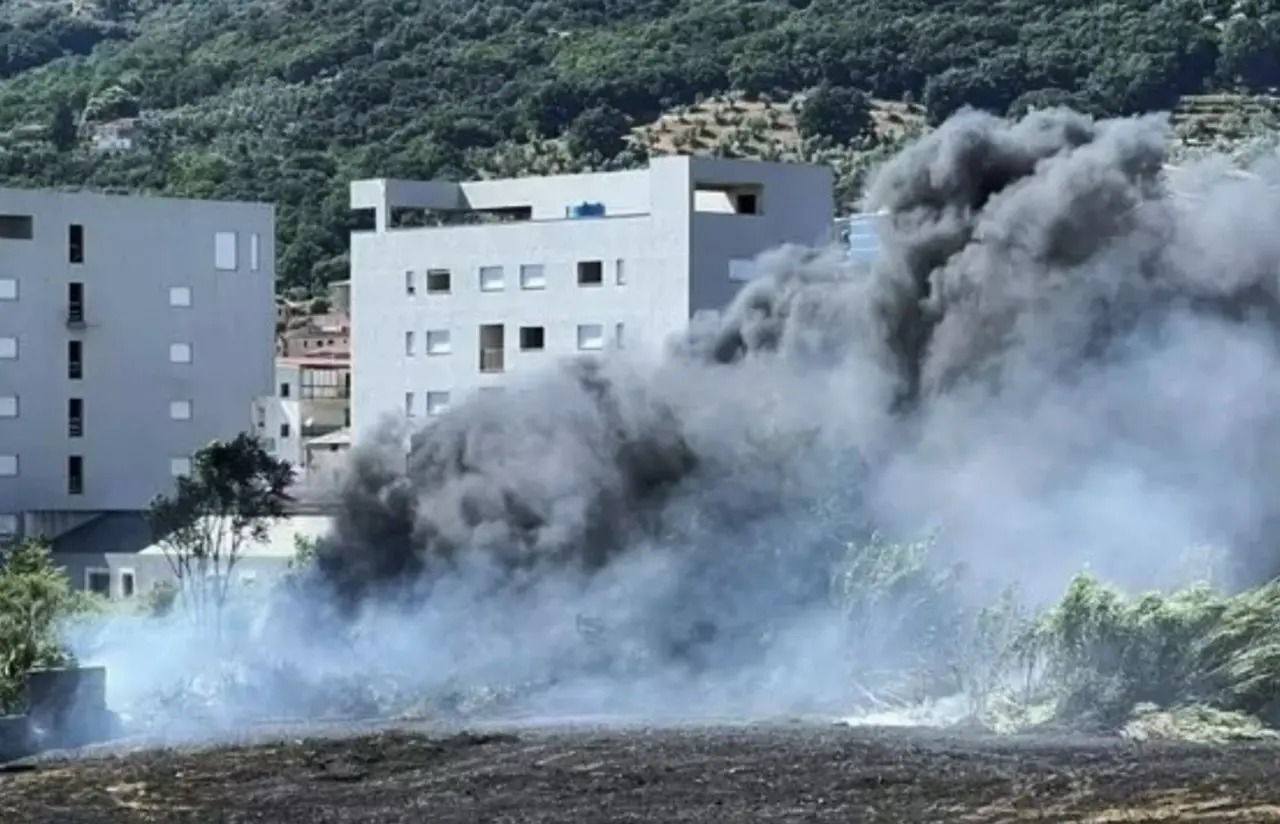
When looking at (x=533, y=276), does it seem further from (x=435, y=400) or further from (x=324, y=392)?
(x=324, y=392)

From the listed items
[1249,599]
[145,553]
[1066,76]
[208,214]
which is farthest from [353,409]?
[1066,76]

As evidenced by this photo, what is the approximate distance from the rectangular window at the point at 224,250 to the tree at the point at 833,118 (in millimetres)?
84882

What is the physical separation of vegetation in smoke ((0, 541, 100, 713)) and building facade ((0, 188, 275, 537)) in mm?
26448

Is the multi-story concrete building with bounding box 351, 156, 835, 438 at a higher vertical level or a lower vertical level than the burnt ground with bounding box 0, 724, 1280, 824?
higher

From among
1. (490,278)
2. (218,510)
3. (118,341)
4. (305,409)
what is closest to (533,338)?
(490,278)

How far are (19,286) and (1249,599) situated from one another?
177 feet

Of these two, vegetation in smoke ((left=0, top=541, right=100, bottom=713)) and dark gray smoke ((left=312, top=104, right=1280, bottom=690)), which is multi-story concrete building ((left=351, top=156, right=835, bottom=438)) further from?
vegetation in smoke ((left=0, top=541, right=100, bottom=713))

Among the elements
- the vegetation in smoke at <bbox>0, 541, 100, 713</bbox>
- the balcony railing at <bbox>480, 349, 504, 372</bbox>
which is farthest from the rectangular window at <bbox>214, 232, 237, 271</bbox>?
the vegetation in smoke at <bbox>0, 541, 100, 713</bbox>

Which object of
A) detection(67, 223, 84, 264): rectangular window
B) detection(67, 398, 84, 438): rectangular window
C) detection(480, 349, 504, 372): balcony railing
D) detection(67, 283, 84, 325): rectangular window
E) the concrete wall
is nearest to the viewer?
the concrete wall

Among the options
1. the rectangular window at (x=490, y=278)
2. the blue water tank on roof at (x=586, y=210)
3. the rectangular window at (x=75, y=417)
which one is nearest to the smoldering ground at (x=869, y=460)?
the blue water tank on roof at (x=586, y=210)

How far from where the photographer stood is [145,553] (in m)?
95.7

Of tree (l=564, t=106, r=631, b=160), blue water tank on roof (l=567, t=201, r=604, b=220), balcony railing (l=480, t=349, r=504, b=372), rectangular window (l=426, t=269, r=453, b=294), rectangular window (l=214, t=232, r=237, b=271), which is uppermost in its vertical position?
tree (l=564, t=106, r=631, b=160)

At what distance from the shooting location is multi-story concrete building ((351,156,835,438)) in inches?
3895

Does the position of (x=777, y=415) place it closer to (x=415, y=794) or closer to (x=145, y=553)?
(x=415, y=794)
